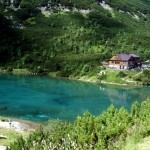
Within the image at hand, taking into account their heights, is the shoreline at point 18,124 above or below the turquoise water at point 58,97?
above

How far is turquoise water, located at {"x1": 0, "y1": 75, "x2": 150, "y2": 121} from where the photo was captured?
12088 centimetres

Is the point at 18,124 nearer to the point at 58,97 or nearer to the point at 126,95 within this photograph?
the point at 58,97

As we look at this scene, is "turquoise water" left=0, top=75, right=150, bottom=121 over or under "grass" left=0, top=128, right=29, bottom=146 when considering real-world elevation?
under

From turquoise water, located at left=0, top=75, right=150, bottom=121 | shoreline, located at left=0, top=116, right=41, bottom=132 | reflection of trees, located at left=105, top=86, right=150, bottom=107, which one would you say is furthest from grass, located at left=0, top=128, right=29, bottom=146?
reflection of trees, located at left=105, top=86, right=150, bottom=107

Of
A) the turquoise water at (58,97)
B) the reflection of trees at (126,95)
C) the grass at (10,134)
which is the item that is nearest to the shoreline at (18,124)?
the grass at (10,134)

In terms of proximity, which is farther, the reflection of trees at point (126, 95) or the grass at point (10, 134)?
the reflection of trees at point (126, 95)

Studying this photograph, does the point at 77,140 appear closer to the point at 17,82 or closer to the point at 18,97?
the point at 18,97

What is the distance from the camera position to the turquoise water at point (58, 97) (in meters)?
121

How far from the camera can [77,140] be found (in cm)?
5584

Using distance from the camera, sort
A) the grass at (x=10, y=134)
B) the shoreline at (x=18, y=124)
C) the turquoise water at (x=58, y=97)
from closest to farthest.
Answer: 1. the grass at (x=10, y=134)
2. the shoreline at (x=18, y=124)
3. the turquoise water at (x=58, y=97)

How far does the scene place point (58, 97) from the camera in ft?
496

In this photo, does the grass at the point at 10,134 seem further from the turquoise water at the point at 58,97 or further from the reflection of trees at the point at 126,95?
the reflection of trees at the point at 126,95

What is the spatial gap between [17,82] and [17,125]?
92307 millimetres

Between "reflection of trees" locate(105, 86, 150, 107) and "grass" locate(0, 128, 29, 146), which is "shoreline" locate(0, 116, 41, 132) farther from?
"reflection of trees" locate(105, 86, 150, 107)
